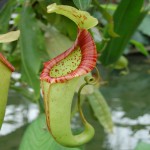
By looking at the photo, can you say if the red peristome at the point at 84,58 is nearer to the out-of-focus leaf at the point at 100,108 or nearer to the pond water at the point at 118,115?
the out-of-focus leaf at the point at 100,108

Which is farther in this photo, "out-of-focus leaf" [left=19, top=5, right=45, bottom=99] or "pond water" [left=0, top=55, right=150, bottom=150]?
"pond water" [left=0, top=55, right=150, bottom=150]

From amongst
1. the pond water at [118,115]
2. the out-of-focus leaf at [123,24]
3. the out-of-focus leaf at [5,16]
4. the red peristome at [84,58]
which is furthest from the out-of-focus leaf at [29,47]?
the pond water at [118,115]

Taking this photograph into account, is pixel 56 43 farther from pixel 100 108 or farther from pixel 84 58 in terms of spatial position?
pixel 84 58

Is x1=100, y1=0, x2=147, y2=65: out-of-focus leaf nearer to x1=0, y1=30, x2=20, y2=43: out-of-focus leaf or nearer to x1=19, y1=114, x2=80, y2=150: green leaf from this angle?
x1=19, y1=114, x2=80, y2=150: green leaf

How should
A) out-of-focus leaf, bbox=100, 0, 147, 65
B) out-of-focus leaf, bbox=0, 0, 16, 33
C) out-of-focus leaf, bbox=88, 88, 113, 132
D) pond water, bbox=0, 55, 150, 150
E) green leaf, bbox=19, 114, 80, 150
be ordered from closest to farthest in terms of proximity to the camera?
green leaf, bbox=19, 114, 80, 150 < out-of-focus leaf, bbox=0, 0, 16, 33 < out-of-focus leaf, bbox=100, 0, 147, 65 < out-of-focus leaf, bbox=88, 88, 113, 132 < pond water, bbox=0, 55, 150, 150

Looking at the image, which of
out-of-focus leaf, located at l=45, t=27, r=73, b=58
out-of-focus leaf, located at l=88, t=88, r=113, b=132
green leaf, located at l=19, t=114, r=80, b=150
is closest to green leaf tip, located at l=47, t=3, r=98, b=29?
A: green leaf, located at l=19, t=114, r=80, b=150

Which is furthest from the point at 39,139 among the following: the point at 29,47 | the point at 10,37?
the point at 10,37
